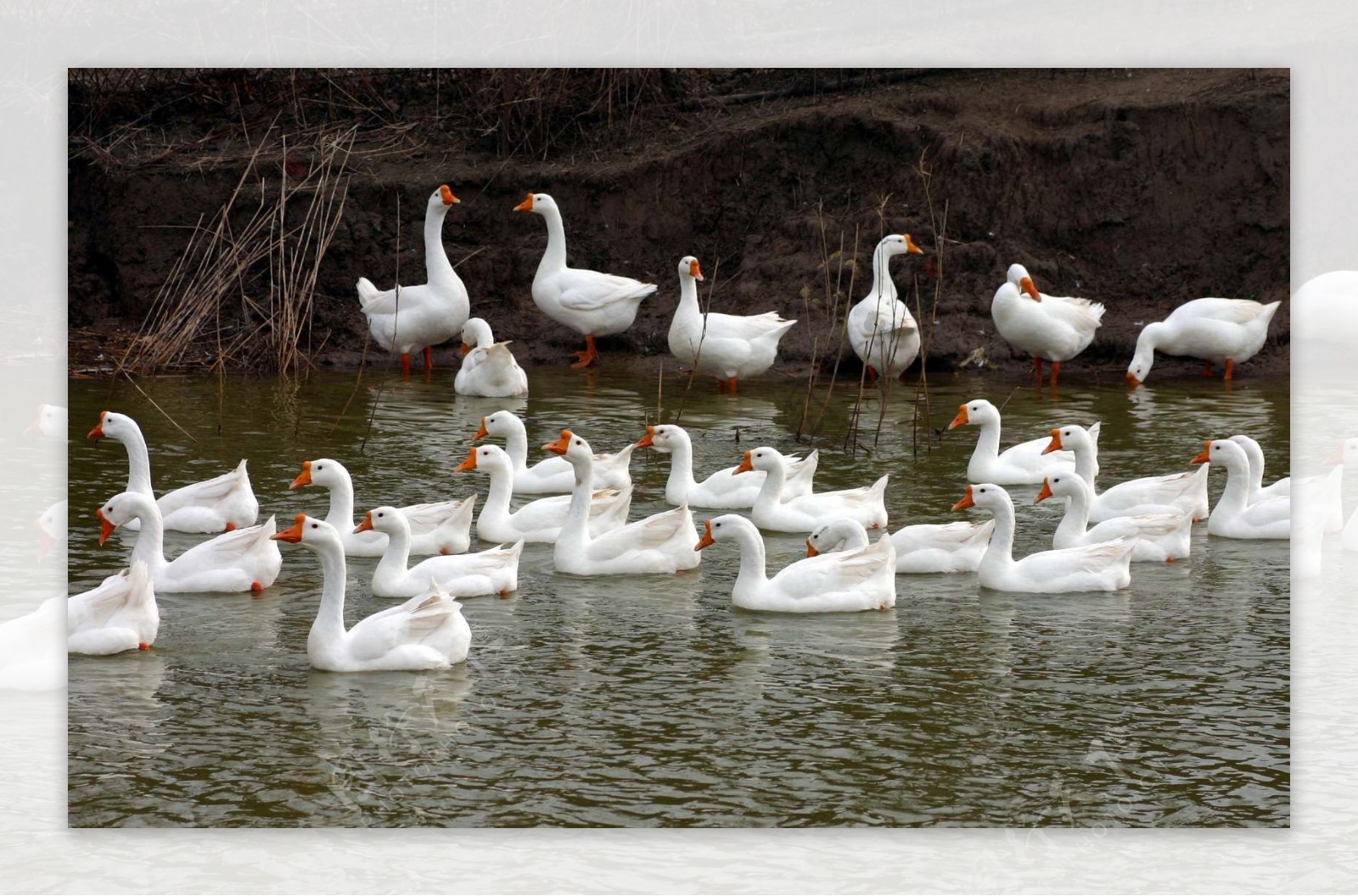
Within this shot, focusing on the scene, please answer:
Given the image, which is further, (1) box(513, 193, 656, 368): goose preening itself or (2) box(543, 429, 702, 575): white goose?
(1) box(513, 193, 656, 368): goose preening itself

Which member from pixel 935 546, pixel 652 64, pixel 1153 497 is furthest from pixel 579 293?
pixel 652 64

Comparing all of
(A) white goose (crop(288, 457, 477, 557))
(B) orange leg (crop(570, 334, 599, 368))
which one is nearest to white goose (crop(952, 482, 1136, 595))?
(A) white goose (crop(288, 457, 477, 557))

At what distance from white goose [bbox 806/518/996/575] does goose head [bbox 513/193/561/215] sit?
6389 millimetres

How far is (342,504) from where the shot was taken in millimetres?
9148

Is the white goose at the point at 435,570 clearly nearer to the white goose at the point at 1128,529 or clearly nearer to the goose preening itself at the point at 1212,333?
the white goose at the point at 1128,529

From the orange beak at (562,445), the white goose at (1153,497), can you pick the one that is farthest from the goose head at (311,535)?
the white goose at (1153,497)

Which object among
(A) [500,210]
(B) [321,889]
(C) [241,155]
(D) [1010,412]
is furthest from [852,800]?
(A) [500,210]

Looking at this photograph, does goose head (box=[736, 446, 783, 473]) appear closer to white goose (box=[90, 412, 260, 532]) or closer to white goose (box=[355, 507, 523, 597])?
white goose (box=[355, 507, 523, 597])

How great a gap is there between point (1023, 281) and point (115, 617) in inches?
326

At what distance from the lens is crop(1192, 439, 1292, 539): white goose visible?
31.0ft

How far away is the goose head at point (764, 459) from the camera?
9.67 m

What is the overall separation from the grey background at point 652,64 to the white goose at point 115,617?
0.24 metres

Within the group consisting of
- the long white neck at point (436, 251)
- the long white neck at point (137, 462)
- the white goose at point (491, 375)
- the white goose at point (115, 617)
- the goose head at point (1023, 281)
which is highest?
the long white neck at point (436, 251)

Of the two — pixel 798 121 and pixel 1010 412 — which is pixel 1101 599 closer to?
pixel 1010 412
